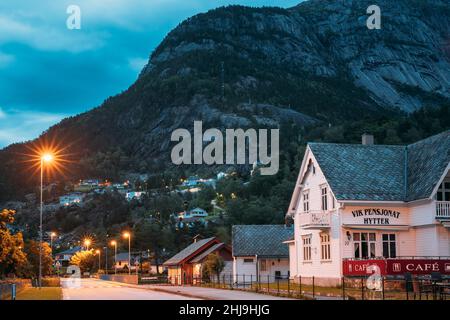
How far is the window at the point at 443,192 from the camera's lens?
46.2m

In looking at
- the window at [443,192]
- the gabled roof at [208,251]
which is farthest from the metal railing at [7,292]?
the gabled roof at [208,251]

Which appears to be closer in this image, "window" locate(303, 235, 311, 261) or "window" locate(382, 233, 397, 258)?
"window" locate(382, 233, 397, 258)

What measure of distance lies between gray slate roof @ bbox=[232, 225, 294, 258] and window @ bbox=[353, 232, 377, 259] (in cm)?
2652

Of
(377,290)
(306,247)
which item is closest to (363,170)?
(306,247)

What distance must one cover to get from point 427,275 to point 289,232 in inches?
1411

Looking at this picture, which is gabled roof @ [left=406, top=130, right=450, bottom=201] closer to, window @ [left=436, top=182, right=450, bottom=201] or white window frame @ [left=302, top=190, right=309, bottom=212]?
window @ [left=436, top=182, right=450, bottom=201]

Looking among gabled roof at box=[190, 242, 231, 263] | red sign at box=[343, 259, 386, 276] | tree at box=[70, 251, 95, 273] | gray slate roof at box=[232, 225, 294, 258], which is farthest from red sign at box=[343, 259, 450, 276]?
tree at box=[70, 251, 95, 273]

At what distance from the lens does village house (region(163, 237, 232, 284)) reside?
83.1 metres

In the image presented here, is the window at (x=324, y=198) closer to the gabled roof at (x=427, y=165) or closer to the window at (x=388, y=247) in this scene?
the window at (x=388, y=247)

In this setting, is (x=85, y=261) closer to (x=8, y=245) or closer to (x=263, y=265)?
(x=263, y=265)

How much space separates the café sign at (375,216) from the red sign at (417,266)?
528 centimetres

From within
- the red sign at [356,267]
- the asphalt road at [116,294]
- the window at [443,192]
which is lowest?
the asphalt road at [116,294]

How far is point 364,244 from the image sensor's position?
47.2 metres

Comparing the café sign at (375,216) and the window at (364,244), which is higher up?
the café sign at (375,216)
